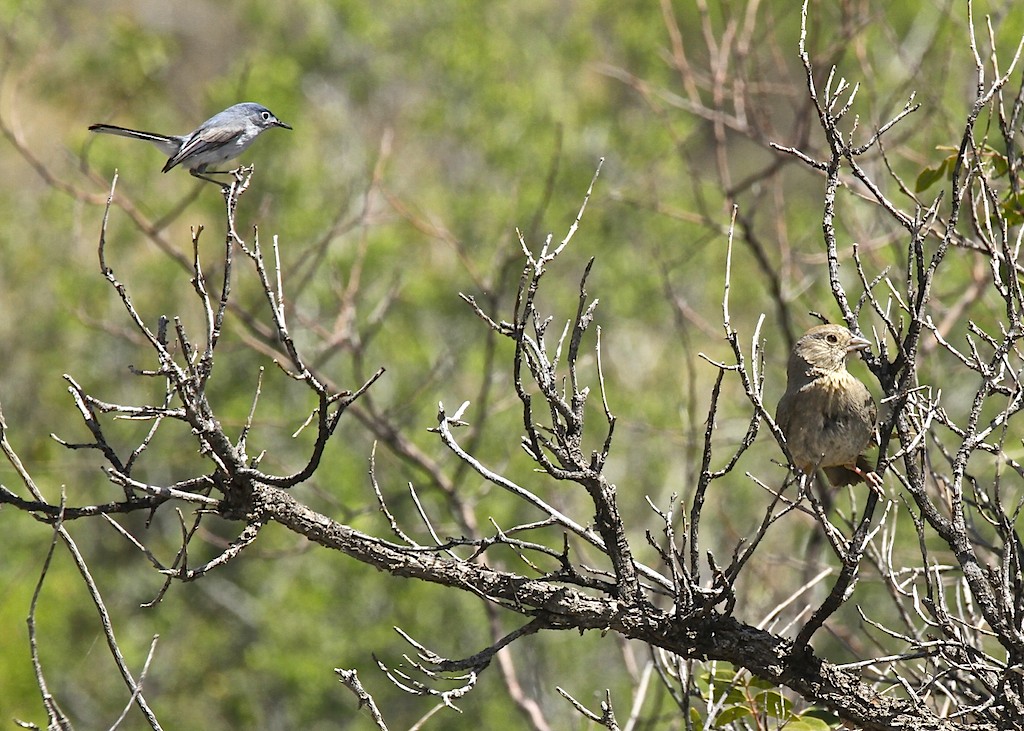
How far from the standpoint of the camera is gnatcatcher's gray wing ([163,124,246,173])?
4328mm

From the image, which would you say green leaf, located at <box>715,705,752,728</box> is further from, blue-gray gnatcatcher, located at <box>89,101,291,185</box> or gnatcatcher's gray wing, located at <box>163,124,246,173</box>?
gnatcatcher's gray wing, located at <box>163,124,246,173</box>

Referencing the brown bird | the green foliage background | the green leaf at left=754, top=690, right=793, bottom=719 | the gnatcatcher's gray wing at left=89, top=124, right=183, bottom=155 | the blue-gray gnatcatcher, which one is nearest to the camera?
the green leaf at left=754, top=690, right=793, bottom=719

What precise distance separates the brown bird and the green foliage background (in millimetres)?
7042

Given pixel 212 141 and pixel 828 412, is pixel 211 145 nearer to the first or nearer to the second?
pixel 212 141

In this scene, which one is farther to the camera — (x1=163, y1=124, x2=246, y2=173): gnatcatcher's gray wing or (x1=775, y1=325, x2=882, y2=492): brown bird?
(x1=163, y1=124, x2=246, y2=173): gnatcatcher's gray wing

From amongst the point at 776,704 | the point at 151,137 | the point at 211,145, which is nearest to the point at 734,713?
the point at 776,704

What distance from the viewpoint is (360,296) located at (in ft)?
44.1

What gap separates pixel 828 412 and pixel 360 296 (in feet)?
31.7

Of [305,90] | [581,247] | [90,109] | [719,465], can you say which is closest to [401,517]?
[719,465]

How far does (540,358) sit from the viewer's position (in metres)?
3.10

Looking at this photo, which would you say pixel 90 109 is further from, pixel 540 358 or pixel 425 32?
pixel 540 358

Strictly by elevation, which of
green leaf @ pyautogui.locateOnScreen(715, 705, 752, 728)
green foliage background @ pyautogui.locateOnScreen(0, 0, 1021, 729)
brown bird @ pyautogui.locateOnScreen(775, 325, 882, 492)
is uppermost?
green foliage background @ pyautogui.locateOnScreen(0, 0, 1021, 729)

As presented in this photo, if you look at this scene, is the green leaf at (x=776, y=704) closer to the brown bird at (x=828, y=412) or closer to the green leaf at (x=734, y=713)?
the green leaf at (x=734, y=713)

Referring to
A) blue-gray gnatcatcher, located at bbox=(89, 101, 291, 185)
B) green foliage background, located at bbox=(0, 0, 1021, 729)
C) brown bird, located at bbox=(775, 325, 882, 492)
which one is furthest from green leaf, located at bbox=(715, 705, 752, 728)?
green foliage background, located at bbox=(0, 0, 1021, 729)
